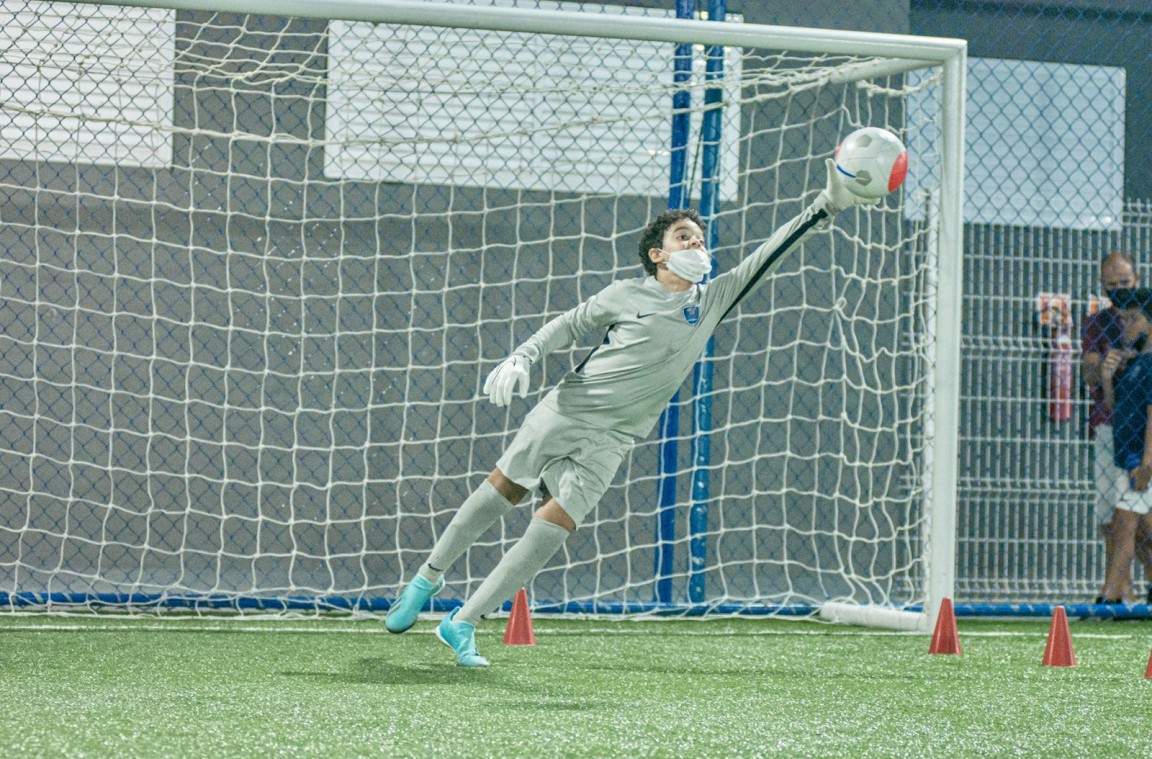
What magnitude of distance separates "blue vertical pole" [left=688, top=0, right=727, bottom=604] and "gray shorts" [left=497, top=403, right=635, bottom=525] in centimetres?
212

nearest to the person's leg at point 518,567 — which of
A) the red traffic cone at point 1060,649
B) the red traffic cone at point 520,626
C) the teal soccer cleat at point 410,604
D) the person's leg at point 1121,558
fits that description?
the teal soccer cleat at point 410,604

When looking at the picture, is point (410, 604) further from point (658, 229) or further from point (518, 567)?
point (658, 229)

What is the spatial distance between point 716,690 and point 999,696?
2.60 ft

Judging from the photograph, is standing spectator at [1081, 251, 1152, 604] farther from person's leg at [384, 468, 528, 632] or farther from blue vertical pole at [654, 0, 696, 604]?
person's leg at [384, 468, 528, 632]

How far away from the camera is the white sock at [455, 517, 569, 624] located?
4352mm

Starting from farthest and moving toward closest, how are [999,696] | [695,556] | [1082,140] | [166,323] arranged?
[1082,140] → [166,323] → [695,556] → [999,696]

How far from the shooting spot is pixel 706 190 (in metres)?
6.71

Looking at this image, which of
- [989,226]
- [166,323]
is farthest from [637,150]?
[166,323]

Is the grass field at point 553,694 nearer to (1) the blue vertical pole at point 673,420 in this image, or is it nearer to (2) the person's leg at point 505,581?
(2) the person's leg at point 505,581

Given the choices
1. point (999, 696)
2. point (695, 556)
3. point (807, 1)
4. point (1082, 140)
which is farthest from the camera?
point (1082, 140)

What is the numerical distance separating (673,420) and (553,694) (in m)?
3.03

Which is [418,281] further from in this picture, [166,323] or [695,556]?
[695,556]

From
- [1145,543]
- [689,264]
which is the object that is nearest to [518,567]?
[689,264]

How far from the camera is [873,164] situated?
454 cm
